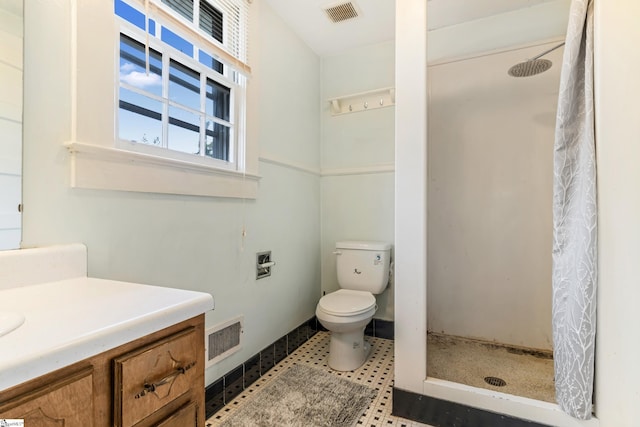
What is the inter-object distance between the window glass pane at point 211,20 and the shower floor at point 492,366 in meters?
2.28

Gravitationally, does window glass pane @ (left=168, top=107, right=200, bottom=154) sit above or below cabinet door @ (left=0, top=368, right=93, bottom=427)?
above

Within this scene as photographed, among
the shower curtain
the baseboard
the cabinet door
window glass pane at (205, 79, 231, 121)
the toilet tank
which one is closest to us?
the cabinet door

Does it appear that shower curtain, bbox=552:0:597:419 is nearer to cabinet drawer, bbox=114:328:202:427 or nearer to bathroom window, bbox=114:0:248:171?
cabinet drawer, bbox=114:328:202:427

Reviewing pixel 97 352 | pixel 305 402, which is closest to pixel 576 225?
pixel 305 402

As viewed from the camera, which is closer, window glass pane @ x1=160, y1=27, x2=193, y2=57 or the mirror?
the mirror

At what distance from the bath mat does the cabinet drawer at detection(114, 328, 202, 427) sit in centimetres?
96

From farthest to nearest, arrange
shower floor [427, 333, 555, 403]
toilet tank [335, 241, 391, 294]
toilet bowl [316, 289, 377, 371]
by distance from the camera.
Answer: toilet tank [335, 241, 391, 294] → toilet bowl [316, 289, 377, 371] → shower floor [427, 333, 555, 403]

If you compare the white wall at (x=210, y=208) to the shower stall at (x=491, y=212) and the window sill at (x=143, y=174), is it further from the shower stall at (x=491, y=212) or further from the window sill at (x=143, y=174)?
the shower stall at (x=491, y=212)

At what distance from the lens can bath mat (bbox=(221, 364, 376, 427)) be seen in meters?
1.52

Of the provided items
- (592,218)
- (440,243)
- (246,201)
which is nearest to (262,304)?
(246,201)

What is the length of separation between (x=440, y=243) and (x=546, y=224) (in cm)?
67

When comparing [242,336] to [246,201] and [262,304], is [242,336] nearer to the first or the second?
[262,304]

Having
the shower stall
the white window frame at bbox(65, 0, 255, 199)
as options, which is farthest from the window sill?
the shower stall

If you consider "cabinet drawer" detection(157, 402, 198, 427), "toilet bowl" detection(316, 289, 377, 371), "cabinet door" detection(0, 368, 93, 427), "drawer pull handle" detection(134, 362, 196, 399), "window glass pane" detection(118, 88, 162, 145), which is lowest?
"toilet bowl" detection(316, 289, 377, 371)
